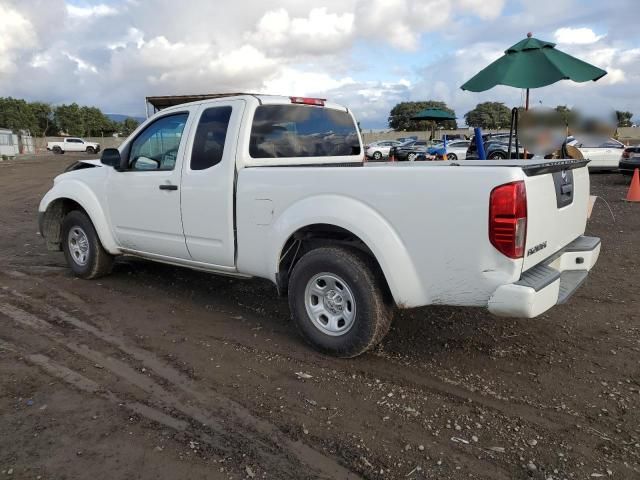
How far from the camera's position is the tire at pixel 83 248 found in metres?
5.65

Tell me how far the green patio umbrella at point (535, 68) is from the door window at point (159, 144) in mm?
4649

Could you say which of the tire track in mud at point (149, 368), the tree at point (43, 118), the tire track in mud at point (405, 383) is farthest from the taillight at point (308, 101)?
the tree at point (43, 118)

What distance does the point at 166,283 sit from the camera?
19.3 ft

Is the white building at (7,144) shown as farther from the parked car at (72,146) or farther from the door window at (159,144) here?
the door window at (159,144)

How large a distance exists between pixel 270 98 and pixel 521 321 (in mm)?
2938

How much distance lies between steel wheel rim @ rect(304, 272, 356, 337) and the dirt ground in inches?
10.1

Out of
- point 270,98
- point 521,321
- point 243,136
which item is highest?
point 270,98

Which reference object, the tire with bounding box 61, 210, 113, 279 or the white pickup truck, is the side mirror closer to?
the white pickup truck

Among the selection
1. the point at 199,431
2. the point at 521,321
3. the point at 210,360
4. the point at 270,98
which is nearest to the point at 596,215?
the point at 521,321

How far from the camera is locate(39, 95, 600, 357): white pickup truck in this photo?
3049 mm

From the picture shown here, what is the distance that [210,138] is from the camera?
4426 mm

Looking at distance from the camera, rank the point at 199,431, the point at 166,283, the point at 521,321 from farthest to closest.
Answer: the point at 166,283 → the point at 521,321 → the point at 199,431

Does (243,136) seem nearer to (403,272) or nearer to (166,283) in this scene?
(403,272)

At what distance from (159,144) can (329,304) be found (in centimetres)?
243
